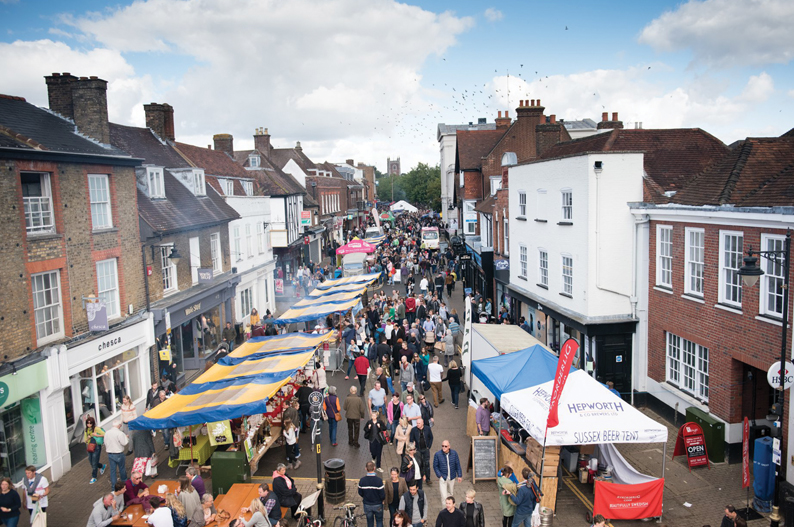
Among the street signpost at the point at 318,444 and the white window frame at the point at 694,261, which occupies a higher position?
the white window frame at the point at 694,261

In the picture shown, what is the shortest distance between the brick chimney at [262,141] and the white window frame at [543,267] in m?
35.1

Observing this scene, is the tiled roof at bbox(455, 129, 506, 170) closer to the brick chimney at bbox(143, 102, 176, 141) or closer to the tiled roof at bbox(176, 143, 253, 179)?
the tiled roof at bbox(176, 143, 253, 179)

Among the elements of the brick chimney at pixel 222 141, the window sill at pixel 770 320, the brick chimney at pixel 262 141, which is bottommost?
the window sill at pixel 770 320

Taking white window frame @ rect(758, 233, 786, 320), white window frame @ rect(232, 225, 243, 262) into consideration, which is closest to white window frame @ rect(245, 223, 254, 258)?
white window frame @ rect(232, 225, 243, 262)

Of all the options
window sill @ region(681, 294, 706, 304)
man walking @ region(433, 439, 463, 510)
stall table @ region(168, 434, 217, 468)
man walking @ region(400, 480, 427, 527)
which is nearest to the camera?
man walking @ region(400, 480, 427, 527)

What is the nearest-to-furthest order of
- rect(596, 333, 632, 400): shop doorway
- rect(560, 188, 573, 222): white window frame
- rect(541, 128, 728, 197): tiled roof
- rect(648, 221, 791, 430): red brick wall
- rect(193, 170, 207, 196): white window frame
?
rect(648, 221, 791, 430): red brick wall < rect(596, 333, 632, 400): shop doorway < rect(541, 128, 728, 197): tiled roof < rect(560, 188, 573, 222): white window frame < rect(193, 170, 207, 196): white window frame

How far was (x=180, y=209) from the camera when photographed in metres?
22.3

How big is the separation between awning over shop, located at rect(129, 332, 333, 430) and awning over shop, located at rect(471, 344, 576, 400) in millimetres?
4415

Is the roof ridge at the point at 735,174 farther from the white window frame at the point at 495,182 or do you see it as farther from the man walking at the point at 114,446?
the white window frame at the point at 495,182

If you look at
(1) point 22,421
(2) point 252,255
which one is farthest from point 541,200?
(1) point 22,421

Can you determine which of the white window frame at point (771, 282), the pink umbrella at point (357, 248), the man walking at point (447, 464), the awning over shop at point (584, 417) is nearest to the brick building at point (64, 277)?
the man walking at point (447, 464)

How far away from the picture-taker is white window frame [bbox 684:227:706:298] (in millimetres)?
13758

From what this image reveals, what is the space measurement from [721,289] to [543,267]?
819 centimetres

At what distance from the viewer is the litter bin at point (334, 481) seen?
1106 centimetres
